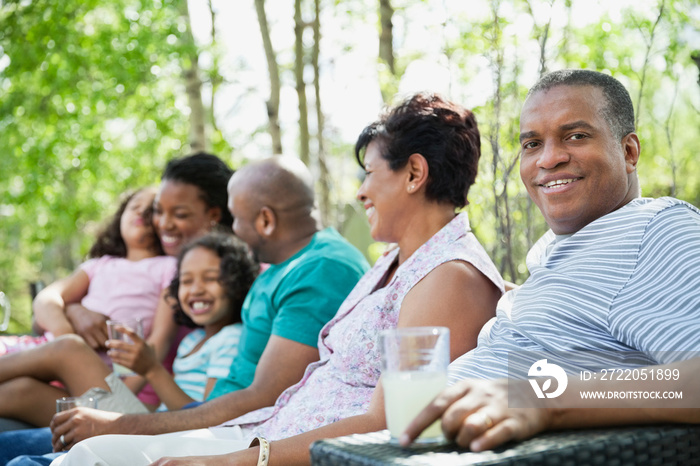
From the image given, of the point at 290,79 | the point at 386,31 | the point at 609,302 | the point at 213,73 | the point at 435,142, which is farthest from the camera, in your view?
the point at 290,79

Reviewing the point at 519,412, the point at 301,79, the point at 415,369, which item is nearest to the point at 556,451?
the point at 519,412

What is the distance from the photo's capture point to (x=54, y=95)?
35.0 ft

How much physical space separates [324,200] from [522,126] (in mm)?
8187

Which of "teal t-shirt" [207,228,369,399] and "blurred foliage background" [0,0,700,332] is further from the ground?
"blurred foliage background" [0,0,700,332]

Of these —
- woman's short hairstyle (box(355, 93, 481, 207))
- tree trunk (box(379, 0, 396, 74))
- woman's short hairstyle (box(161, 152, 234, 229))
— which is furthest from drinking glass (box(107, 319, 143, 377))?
tree trunk (box(379, 0, 396, 74))

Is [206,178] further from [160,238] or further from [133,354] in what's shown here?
[133,354]

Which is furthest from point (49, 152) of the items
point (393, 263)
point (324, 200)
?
point (393, 263)

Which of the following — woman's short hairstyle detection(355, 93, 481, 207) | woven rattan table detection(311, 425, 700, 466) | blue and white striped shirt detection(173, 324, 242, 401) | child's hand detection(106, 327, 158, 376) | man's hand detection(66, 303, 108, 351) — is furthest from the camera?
man's hand detection(66, 303, 108, 351)

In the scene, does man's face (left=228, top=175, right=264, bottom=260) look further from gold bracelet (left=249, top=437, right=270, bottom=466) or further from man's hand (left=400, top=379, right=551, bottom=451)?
man's hand (left=400, top=379, right=551, bottom=451)

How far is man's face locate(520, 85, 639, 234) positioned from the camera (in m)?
2.09

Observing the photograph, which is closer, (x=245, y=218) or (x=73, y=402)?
(x=73, y=402)

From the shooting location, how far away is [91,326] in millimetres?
4301

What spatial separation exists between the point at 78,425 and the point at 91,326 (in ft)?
5.09

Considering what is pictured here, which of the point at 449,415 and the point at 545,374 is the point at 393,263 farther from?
the point at 449,415
